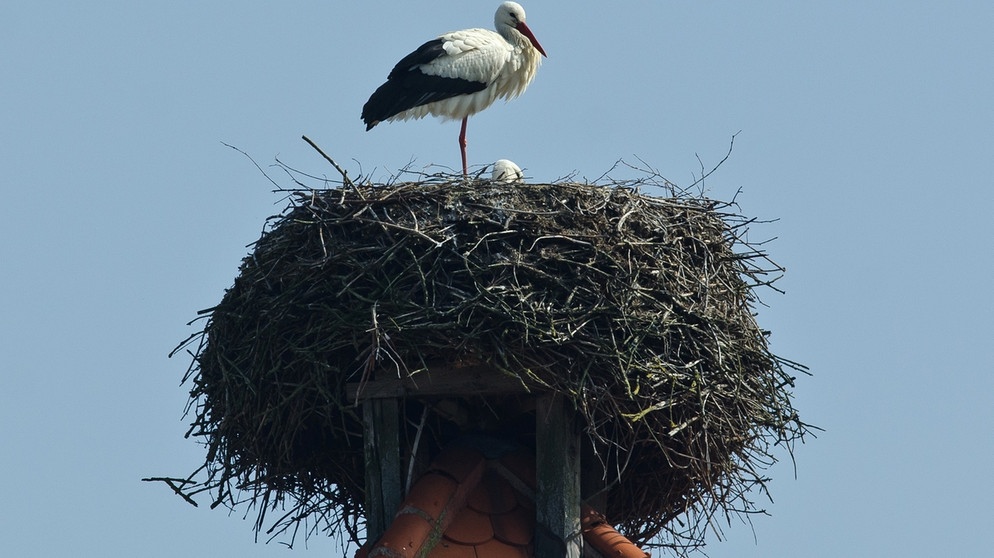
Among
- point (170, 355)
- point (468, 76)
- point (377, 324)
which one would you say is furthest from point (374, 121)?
point (377, 324)

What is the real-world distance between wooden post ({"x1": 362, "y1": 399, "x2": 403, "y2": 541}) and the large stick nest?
0.60 feet

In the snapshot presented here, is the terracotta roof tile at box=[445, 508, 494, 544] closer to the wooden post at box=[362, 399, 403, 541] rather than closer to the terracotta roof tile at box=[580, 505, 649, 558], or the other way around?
the wooden post at box=[362, 399, 403, 541]

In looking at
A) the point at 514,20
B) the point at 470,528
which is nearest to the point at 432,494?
the point at 470,528

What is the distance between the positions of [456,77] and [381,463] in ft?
12.6

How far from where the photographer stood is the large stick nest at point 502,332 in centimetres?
807

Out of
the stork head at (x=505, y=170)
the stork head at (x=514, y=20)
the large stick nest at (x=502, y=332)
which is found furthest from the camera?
the stork head at (x=514, y=20)

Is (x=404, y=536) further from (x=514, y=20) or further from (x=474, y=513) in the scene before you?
(x=514, y=20)

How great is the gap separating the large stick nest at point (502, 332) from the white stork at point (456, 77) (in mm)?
2843

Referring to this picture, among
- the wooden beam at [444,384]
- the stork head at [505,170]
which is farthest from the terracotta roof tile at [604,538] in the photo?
the stork head at [505,170]

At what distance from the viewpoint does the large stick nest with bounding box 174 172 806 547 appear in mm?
8070

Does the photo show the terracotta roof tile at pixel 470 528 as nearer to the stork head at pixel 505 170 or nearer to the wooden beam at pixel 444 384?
the wooden beam at pixel 444 384

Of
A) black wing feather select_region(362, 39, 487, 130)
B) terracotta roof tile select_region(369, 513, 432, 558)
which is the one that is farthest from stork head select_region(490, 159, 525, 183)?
terracotta roof tile select_region(369, 513, 432, 558)

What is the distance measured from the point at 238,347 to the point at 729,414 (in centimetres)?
241

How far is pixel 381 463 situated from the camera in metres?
8.56
